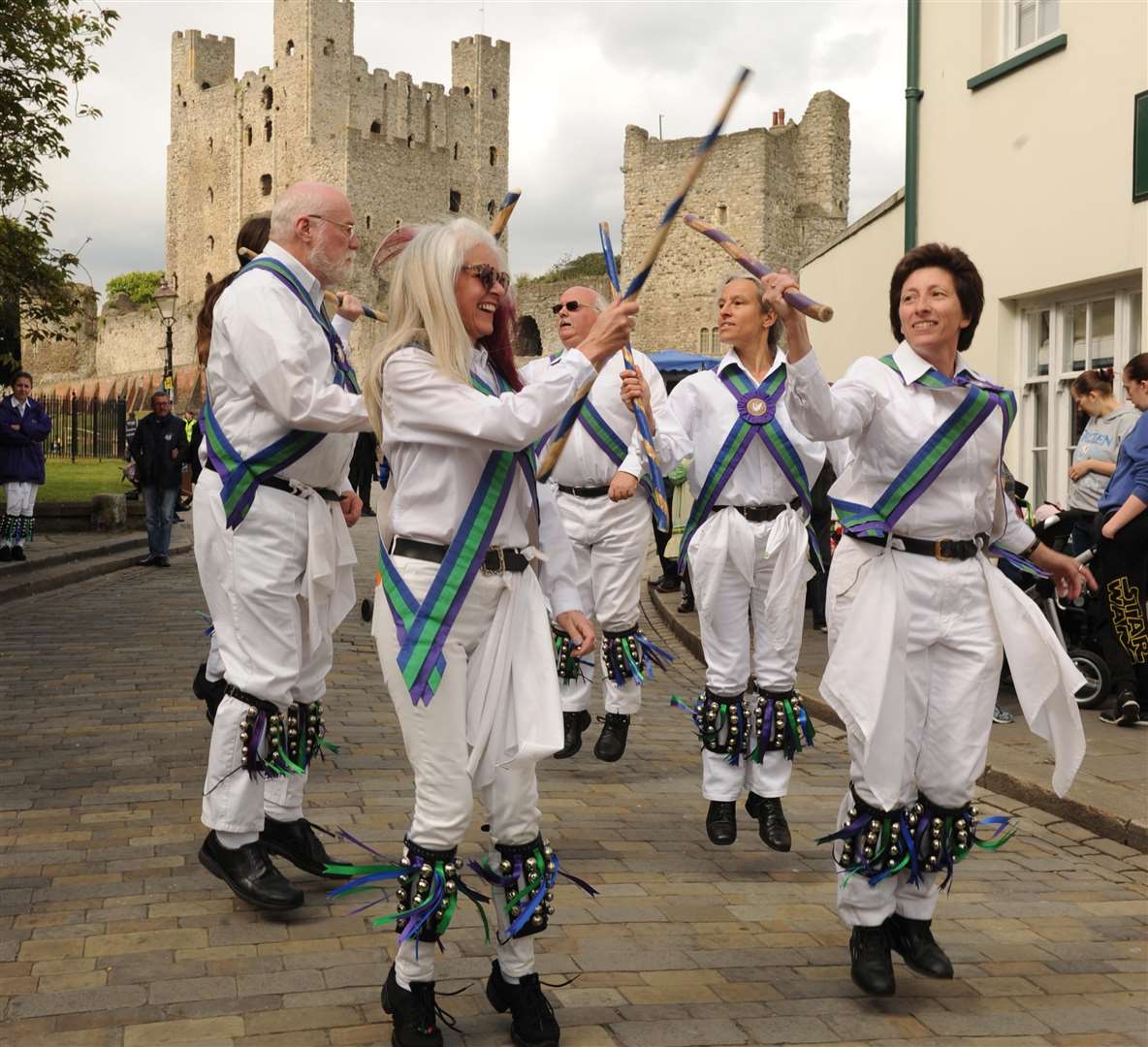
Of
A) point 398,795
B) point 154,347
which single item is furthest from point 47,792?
point 154,347

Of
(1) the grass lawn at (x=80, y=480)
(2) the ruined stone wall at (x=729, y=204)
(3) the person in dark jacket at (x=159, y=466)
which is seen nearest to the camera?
(3) the person in dark jacket at (x=159, y=466)

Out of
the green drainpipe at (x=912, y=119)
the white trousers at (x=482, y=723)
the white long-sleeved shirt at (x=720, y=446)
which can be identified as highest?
the green drainpipe at (x=912, y=119)

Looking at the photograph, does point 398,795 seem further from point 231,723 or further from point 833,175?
point 833,175

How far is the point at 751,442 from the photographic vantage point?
217 inches

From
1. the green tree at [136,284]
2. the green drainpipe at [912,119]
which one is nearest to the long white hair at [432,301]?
the green drainpipe at [912,119]

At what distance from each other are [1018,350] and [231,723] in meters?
7.56

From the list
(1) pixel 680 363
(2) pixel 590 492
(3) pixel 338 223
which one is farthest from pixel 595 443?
(1) pixel 680 363

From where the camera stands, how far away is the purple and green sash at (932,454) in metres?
3.89

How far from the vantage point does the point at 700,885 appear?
15.8 ft

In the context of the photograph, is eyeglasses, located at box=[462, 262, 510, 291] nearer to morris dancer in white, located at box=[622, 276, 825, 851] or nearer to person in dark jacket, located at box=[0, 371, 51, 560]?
morris dancer in white, located at box=[622, 276, 825, 851]

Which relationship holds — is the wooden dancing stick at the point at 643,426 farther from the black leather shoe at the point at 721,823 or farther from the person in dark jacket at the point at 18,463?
the person in dark jacket at the point at 18,463

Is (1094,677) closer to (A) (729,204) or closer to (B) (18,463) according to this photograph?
(B) (18,463)

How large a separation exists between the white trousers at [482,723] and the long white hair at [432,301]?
0.50 metres

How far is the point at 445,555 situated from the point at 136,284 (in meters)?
104
